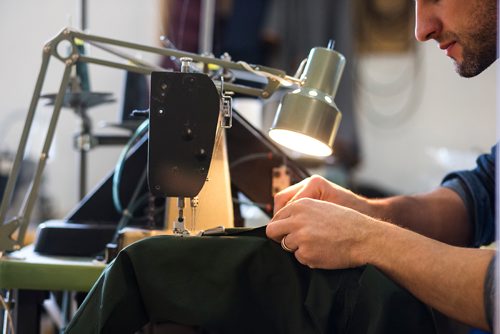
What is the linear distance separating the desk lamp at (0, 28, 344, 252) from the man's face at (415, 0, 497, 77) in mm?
196

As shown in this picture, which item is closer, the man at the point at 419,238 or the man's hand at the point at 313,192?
the man at the point at 419,238

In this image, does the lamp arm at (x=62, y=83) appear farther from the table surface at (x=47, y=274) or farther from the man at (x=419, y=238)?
the man at (x=419, y=238)

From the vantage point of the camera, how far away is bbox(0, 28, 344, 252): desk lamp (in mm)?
1145


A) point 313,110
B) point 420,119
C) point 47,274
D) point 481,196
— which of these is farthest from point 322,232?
point 420,119

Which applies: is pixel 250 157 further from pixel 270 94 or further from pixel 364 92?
pixel 364 92

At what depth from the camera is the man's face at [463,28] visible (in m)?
1.24

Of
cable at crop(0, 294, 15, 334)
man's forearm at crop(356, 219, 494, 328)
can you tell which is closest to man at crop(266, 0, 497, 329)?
man's forearm at crop(356, 219, 494, 328)

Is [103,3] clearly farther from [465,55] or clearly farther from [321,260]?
[321,260]

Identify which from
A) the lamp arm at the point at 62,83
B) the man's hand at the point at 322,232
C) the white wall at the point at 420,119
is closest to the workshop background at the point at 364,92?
the white wall at the point at 420,119

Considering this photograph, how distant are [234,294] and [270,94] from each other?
449 mm

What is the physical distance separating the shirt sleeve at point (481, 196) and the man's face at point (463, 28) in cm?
27

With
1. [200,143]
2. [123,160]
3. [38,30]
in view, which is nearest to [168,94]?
[200,143]

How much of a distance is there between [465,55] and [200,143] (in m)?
0.55

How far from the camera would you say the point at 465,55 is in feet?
4.24
